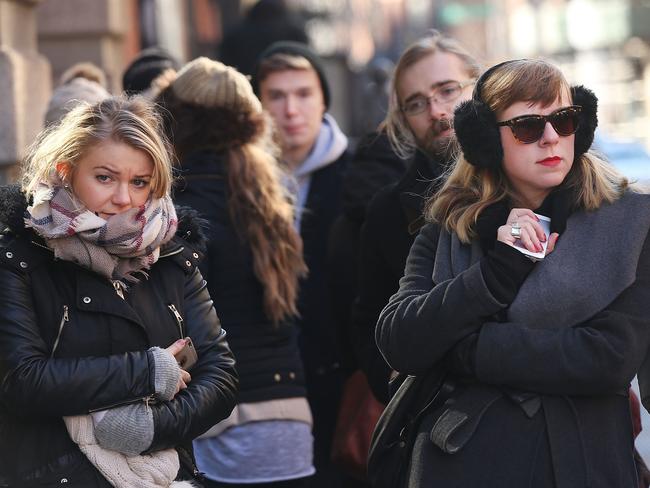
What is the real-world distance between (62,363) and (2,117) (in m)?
3.69

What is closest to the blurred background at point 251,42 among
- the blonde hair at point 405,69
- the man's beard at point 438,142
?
the blonde hair at point 405,69

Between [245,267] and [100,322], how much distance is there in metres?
1.50

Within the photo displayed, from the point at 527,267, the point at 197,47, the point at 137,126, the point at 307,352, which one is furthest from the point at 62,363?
the point at 197,47

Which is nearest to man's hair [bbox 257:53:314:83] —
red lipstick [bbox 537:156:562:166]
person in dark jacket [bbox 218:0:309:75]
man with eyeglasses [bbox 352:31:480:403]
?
man with eyeglasses [bbox 352:31:480:403]

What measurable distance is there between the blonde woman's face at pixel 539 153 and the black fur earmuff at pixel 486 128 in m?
0.03

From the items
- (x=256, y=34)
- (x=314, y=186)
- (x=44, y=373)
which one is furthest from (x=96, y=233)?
(x=256, y=34)

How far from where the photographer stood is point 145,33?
1267 cm

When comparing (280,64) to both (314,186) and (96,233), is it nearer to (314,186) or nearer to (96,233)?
(314,186)

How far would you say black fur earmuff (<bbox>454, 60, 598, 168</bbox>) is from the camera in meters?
3.76

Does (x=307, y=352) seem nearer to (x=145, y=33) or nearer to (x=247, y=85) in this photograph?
(x=247, y=85)

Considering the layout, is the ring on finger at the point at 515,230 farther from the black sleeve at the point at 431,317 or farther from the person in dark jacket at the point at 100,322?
the person in dark jacket at the point at 100,322

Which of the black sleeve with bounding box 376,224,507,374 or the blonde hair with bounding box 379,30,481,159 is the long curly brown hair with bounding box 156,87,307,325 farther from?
the black sleeve with bounding box 376,224,507,374

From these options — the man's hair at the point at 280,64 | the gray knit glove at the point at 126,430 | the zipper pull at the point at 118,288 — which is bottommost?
the gray knit glove at the point at 126,430

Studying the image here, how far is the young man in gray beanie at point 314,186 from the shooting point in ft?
19.7
